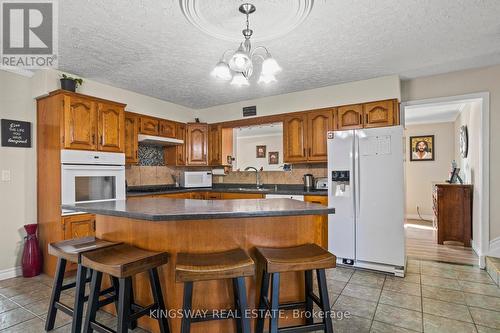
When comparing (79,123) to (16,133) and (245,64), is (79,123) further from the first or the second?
(245,64)

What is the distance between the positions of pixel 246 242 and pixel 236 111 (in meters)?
3.18

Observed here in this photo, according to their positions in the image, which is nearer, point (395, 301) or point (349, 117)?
point (395, 301)

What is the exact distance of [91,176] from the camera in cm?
314

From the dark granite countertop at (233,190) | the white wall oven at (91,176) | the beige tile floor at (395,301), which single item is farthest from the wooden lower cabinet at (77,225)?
the dark granite countertop at (233,190)

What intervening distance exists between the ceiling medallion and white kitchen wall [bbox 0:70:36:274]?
2.43 m

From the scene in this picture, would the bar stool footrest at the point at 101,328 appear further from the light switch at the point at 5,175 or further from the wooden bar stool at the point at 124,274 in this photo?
the light switch at the point at 5,175

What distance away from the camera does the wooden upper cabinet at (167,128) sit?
4.38 metres

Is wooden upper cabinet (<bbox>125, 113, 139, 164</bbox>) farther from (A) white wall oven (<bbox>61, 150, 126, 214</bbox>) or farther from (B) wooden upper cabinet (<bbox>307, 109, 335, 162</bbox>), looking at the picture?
(B) wooden upper cabinet (<bbox>307, 109, 335, 162</bbox>)

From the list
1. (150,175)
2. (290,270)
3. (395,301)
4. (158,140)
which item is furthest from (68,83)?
(395,301)

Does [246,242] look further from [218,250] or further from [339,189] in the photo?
[339,189]

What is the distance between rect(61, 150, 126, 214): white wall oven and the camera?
2.88 meters

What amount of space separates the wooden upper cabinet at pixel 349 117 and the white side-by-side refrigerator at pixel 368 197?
29 centimetres

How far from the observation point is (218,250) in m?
1.80

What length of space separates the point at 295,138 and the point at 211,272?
9.66 feet
